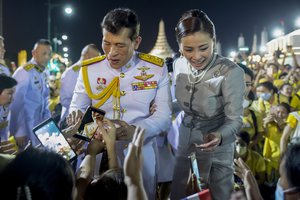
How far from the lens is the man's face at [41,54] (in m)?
8.05

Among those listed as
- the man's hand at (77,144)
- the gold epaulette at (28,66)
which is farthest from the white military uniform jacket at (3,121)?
the man's hand at (77,144)

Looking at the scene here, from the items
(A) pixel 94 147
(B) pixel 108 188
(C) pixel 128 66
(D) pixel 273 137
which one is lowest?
(D) pixel 273 137

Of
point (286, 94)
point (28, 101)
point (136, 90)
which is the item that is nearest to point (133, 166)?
point (136, 90)

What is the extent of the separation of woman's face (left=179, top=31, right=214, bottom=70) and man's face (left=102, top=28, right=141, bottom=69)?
40 cm

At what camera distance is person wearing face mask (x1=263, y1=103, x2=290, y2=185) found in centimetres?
738

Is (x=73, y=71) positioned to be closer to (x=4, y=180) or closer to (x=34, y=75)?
(x=34, y=75)

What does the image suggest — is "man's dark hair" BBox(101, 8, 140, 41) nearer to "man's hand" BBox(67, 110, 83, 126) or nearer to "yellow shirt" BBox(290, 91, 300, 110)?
"man's hand" BBox(67, 110, 83, 126)

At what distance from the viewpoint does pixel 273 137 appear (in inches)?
293

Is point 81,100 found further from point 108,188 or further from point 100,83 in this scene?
point 108,188

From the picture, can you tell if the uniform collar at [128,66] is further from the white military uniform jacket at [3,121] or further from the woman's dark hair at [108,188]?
the white military uniform jacket at [3,121]

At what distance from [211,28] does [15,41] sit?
22196 millimetres

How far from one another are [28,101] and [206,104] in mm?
4646

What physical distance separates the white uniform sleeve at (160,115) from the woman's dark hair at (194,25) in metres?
0.37

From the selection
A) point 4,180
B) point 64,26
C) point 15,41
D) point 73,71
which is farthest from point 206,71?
point 64,26
